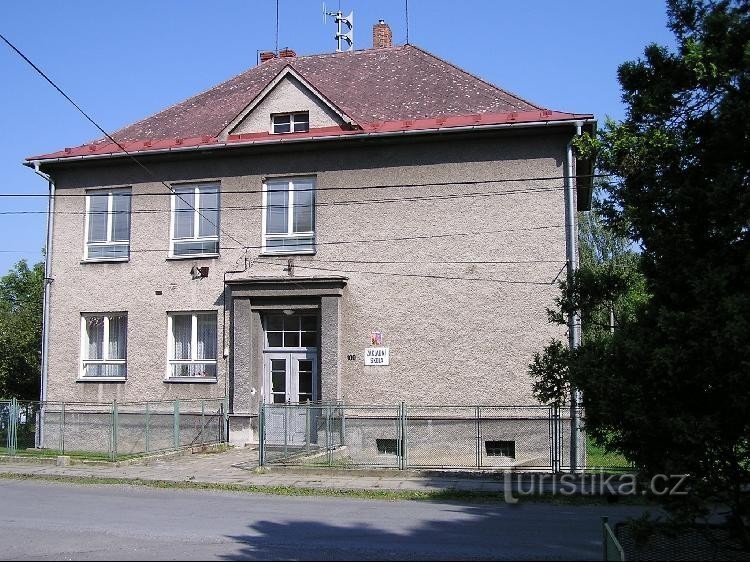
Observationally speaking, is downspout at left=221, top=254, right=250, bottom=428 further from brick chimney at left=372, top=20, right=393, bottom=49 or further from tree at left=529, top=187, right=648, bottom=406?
tree at left=529, top=187, right=648, bottom=406

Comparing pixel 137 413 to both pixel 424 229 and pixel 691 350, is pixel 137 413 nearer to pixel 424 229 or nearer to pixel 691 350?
pixel 424 229

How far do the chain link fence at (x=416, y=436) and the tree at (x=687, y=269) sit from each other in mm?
9075

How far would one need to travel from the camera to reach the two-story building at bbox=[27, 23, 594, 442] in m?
19.5

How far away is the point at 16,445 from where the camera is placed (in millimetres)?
20281

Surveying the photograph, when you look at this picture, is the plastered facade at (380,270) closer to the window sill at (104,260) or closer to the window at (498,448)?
the window sill at (104,260)

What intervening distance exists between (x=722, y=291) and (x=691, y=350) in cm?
56

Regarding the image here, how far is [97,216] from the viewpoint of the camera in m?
22.7

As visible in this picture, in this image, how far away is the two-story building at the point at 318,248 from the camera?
1947cm

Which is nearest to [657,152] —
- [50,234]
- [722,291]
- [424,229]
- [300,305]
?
[722,291]

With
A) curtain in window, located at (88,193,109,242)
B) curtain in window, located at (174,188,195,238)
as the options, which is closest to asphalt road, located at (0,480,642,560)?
curtain in window, located at (174,188,195,238)

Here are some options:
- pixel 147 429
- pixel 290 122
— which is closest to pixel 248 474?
pixel 147 429

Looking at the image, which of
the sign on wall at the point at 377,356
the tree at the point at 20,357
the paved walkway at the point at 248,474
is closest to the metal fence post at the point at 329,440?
the paved walkway at the point at 248,474

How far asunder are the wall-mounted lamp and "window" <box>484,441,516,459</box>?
27.5ft

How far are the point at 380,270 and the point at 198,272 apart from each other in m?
4.88
